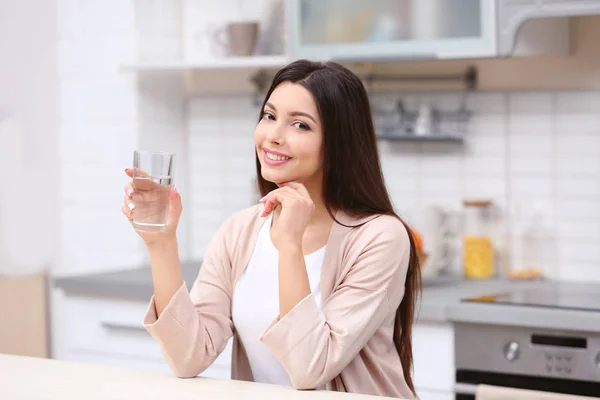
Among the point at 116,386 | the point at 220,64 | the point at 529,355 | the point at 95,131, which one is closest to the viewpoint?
the point at 116,386

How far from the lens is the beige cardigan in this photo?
70.7 inches

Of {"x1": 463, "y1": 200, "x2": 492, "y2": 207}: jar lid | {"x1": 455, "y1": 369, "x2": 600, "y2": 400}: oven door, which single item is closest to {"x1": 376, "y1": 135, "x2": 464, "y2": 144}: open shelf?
{"x1": 463, "y1": 200, "x2": 492, "y2": 207}: jar lid

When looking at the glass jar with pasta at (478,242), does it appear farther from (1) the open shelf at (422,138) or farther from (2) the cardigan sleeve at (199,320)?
(2) the cardigan sleeve at (199,320)

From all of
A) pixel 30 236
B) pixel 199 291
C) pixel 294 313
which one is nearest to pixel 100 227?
pixel 30 236

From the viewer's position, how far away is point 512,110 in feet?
11.1

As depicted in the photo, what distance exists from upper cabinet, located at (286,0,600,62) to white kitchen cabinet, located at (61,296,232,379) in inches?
41.3

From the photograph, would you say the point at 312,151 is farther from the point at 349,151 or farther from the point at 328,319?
the point at 328,319

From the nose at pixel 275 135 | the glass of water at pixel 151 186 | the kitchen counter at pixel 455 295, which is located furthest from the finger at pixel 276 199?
the kitchen counter at pixel 455 295

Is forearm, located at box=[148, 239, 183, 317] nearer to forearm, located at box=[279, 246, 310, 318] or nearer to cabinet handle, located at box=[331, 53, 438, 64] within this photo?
forearm, located at box=[279, 246, 310, 318]

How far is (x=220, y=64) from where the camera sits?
353cm

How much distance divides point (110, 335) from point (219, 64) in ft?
3.34

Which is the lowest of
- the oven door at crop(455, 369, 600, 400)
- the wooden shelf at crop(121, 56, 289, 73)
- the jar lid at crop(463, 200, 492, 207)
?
the oven door at crop(455, 369, 600, 400)

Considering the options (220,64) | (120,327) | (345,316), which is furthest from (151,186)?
(220,64)

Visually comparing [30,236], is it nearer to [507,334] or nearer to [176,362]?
[507,334]
